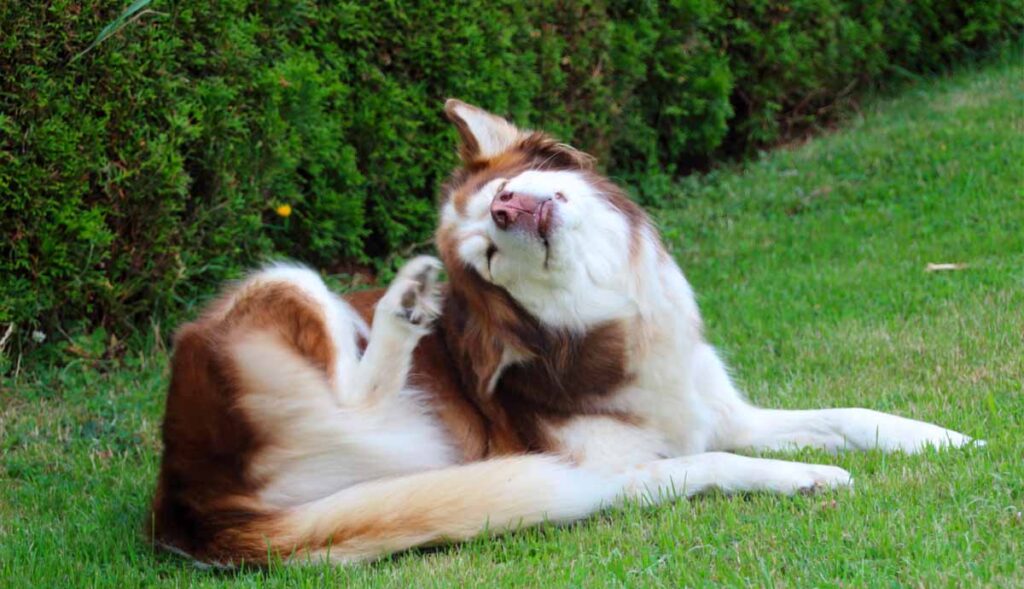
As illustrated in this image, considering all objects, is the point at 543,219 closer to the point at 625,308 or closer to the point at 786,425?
the point at 625,308

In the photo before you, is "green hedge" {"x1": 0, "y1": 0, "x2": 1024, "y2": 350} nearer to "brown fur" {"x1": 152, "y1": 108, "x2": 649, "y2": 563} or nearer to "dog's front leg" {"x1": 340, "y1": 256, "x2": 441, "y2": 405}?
"brown fur" {"x1": 152, "y1": 108, "x2": 649, "y2": 563}

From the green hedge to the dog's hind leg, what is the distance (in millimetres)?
3179

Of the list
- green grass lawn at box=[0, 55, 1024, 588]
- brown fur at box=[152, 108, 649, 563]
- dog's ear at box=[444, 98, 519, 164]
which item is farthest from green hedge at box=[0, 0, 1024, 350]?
dog's ear at box=[444, 98, 519, 164]

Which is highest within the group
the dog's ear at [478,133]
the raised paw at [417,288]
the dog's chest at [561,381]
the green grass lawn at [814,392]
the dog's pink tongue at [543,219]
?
the dog's ear at [478,133]

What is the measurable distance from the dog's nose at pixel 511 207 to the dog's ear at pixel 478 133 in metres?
0.60

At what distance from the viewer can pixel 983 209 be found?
8188 millimetres

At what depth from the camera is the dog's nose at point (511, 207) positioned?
4.21m

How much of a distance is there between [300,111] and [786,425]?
365cm

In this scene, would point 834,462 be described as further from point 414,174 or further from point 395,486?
point 414,174

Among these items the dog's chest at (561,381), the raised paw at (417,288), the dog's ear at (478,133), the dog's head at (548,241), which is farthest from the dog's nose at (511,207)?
the dog's ear at (478,133)

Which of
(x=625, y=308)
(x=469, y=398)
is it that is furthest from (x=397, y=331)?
(x=625, y=308)

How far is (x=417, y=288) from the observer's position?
419cm

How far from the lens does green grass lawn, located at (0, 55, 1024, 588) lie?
142 inches

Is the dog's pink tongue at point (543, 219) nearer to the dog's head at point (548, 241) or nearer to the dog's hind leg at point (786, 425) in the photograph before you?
the dog's head at point (548, 241)
